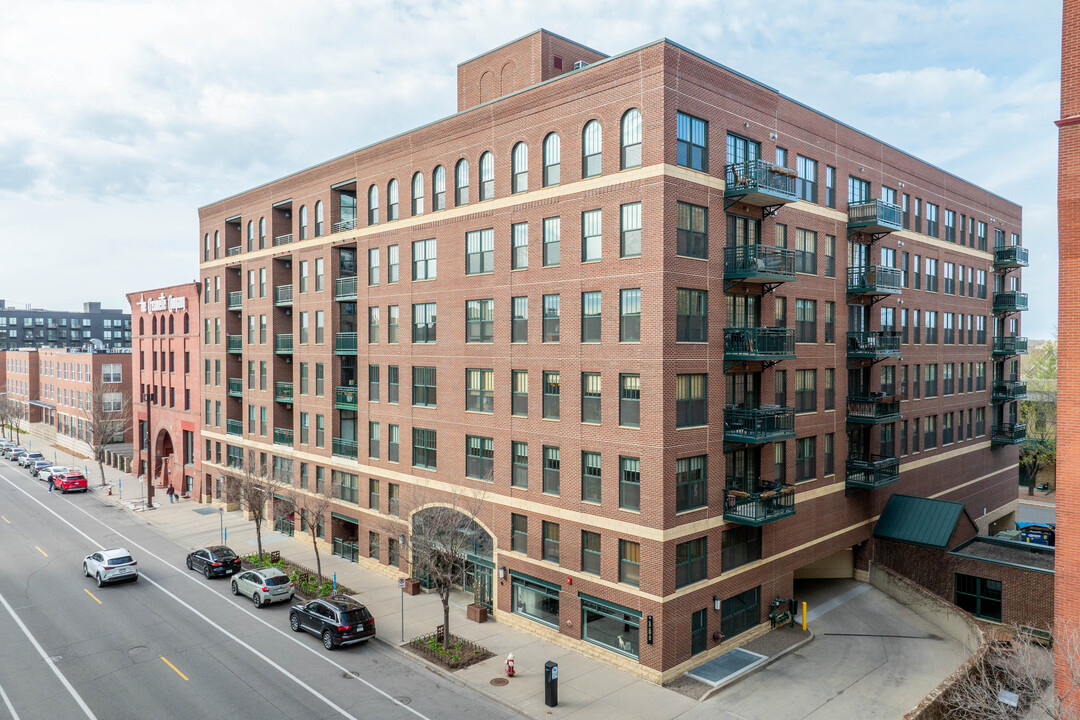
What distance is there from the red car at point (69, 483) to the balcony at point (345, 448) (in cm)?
3310

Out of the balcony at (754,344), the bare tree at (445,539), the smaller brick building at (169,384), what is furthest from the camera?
the smaller brick building at (169,384)

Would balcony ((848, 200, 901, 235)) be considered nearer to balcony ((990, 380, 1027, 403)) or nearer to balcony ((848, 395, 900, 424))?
balcony ((848, 395, 900, 424))

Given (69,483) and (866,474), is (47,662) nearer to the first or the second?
(866,474)

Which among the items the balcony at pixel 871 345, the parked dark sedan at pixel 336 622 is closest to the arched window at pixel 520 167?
the balcony at pixel 871 345

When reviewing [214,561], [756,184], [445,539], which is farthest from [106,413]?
[756,184]

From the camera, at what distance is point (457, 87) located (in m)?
34.5

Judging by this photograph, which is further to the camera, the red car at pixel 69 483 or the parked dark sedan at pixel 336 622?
the red car at pixel 69 483

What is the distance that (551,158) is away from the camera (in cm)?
2789

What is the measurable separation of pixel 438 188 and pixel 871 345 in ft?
74.2

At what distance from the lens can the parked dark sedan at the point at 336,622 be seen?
26078 mm

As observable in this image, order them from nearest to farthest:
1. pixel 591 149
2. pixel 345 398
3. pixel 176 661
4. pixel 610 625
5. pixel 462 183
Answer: pixel 176 661, pixel 610 625, pixel 591 149, pixel 462 183, pixel 345 398

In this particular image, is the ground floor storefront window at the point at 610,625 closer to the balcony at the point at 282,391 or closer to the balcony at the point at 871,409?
the balcony at the point at 871,409

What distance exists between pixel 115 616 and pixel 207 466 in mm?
24786

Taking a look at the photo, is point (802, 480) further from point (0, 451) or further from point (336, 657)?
point (0, 451)
